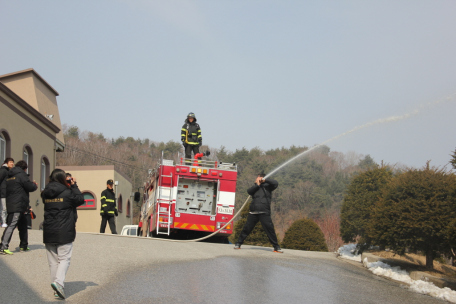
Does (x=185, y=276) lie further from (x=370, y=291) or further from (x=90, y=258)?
(x=370, y=291)

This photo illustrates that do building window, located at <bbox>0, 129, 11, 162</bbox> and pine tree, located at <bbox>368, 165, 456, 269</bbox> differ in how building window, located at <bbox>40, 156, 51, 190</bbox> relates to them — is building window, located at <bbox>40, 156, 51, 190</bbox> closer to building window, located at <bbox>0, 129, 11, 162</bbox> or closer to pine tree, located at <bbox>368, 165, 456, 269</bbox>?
building window, located at <bbox>0, 129, 11, 162</bbox>

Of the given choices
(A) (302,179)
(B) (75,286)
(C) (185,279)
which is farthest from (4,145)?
(A) (302,179)

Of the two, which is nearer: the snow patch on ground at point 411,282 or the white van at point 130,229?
the snow patch on ground at point 411,282

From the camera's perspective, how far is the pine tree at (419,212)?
8.86m

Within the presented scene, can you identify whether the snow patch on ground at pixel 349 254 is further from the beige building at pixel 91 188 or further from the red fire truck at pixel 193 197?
the beige building at pixel 91 188

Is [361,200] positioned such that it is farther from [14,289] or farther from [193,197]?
[14,289]

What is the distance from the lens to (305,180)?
4850 cm

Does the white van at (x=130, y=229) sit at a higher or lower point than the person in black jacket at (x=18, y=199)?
lower

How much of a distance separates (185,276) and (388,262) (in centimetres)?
500

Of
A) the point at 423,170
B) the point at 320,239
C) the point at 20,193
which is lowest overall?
the point at 320,239

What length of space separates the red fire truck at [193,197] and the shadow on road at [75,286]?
7150 millimetres

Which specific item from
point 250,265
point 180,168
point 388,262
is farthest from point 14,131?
point 388,262

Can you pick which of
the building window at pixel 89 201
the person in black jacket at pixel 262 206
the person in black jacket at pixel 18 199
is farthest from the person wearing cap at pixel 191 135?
the building window at pixel 89 201

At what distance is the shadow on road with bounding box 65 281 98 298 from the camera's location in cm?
641
